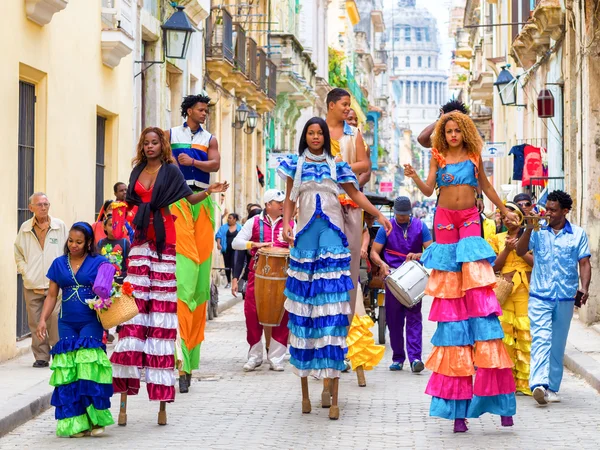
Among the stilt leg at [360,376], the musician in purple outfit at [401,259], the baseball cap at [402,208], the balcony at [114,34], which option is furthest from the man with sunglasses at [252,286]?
the balcony at [114,34]

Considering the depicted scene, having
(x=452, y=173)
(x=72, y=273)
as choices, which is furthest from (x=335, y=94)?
(x=72, y=273)

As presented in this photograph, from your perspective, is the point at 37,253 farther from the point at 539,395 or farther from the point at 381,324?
the point at 539,395

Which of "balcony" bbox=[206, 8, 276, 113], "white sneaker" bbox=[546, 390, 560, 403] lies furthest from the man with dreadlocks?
"balcony" bbox=[206, 8, 276, 113]

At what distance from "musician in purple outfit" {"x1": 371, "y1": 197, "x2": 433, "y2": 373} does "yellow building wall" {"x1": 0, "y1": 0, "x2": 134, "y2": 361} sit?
3.71m

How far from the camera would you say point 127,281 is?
8766mm

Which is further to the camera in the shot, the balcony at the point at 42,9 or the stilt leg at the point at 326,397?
the balcony at the point at 42,9

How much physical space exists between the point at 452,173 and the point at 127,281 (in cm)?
231

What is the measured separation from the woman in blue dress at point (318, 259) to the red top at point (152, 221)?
33.7 inches

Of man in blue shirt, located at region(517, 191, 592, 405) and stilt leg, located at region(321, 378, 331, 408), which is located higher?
man in blue shirt, located at region(517, 191, 592, 405)

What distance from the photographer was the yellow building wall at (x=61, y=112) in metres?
12.9

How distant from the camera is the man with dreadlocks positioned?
10336 mm

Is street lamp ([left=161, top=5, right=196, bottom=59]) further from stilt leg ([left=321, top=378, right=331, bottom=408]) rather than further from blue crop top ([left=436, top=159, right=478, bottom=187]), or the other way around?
blue crop top ([left=436, top=159, right=478, bottom=187])

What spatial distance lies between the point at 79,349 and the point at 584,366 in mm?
5522

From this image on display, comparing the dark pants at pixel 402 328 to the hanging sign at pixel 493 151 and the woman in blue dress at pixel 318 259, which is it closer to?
the woman in blue dress at pixel 318 259
